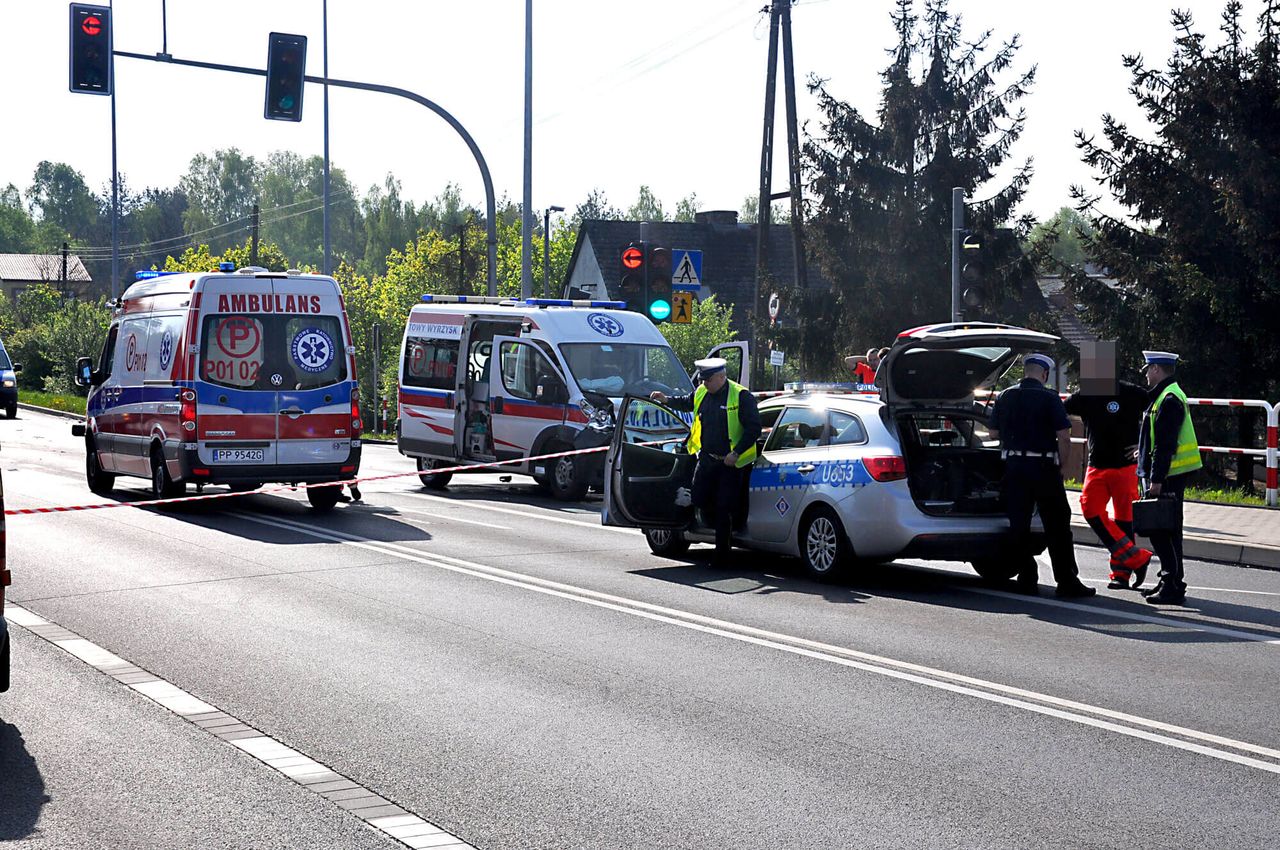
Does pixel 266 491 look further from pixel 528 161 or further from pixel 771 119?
pixel 771 119

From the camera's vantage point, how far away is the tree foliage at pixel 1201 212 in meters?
24.6

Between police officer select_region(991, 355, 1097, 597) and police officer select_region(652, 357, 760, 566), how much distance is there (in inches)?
79.3

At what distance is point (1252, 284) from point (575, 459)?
11.9 metres

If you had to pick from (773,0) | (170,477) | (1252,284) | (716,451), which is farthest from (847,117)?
(716,451)

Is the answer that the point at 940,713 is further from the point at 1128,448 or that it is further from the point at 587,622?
the point at 1128,448

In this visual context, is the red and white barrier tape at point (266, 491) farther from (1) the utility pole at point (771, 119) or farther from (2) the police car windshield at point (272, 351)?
(1) the utility pole at point (771, 119)

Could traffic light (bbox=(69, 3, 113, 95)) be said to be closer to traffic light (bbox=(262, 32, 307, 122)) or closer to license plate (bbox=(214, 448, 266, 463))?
traffic light (bbox=(262, 32, 307, 122))

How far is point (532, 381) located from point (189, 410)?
4.55 meters

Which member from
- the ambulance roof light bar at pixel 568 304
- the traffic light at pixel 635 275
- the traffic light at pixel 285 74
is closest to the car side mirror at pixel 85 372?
the traffic light at pixel 285 74

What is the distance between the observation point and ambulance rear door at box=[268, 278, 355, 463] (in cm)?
1747

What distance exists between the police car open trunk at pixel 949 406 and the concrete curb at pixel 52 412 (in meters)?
37.6

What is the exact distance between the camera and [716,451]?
12.6 metres

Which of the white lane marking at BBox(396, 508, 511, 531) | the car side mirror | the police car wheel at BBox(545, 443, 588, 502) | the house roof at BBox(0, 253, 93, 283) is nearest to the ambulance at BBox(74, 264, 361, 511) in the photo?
the white lane marking at BBox(396, 508, 511, 531)

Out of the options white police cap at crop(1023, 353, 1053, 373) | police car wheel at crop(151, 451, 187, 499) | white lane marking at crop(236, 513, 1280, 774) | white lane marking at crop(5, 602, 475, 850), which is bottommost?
white lane marking at crop(5, 602, 475, 850)
